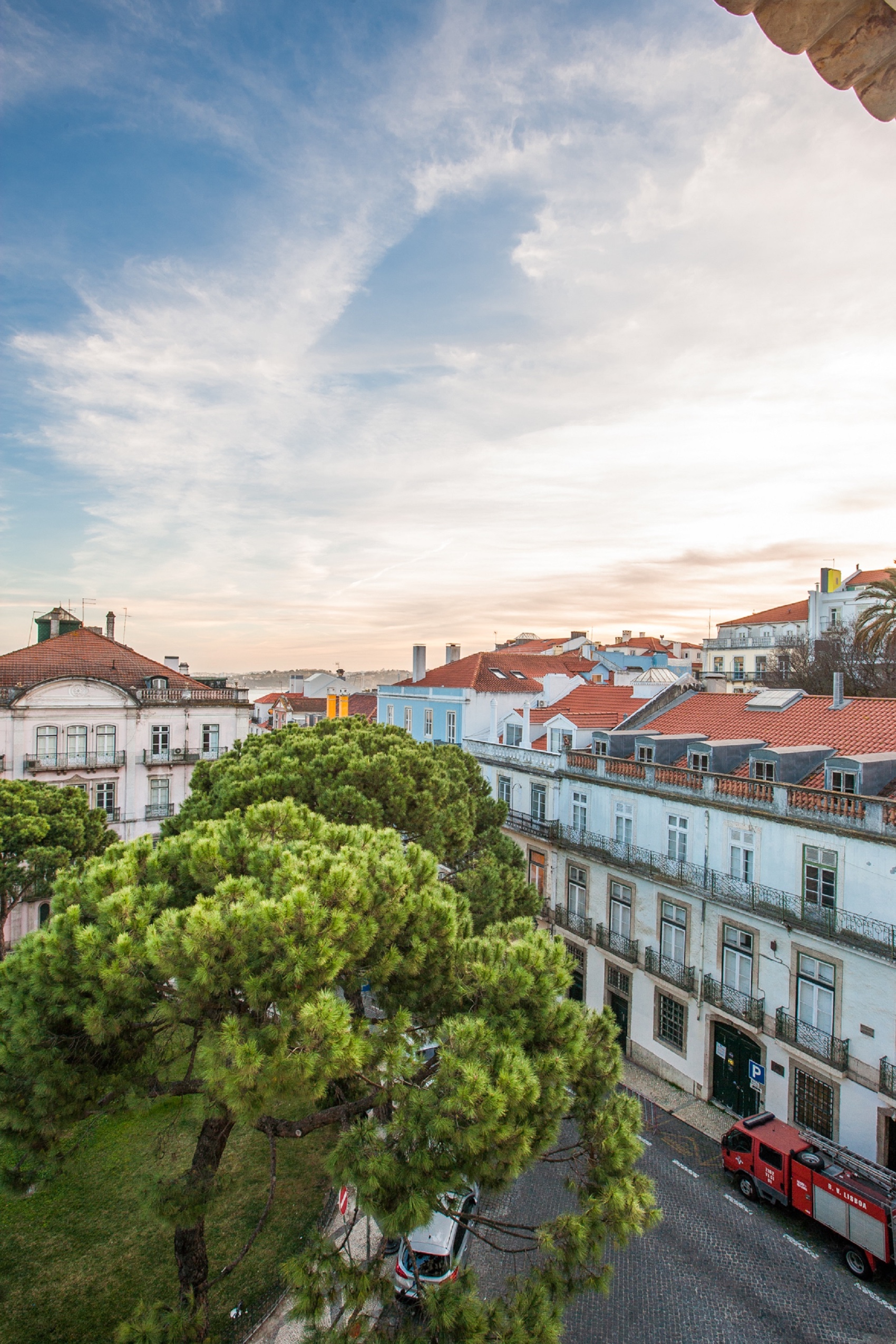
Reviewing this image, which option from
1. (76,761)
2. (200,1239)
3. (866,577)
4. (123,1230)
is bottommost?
(123,1230)

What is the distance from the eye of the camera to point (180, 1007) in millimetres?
8023

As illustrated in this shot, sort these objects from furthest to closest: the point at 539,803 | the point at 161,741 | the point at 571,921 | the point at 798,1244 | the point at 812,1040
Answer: the point at 161,741, the point at 539,803, the point at 571,921, the point at 812,1040, the point at 798,1244

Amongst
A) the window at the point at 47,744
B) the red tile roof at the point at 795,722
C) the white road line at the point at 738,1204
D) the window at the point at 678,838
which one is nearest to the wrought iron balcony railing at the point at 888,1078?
the white road line at the point at 738,1204

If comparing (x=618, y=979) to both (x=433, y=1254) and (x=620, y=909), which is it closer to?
(x=620, y=909)

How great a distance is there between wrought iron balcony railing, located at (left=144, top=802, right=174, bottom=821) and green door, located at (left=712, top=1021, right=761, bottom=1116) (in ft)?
81.1

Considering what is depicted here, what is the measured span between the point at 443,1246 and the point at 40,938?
30.9 feet

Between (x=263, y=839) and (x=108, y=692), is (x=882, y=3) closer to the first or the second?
(x=263, y=839)

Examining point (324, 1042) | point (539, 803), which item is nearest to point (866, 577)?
point (539, 803)

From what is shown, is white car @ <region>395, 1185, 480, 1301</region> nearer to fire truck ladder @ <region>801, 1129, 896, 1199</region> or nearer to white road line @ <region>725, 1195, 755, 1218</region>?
white road line @ <region>725, 1195, 755, 1218</region>

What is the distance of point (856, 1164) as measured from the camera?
13.7m

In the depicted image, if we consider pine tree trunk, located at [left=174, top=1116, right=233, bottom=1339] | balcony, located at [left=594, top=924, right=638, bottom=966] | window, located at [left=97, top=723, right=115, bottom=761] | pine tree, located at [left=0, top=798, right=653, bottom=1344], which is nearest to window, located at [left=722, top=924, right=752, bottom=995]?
balcony, located at [left=594, top=924, right=638, bottom=966]

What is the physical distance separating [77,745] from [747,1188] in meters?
28.7

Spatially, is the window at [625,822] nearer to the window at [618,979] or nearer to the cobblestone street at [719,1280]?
the window at [618,979]

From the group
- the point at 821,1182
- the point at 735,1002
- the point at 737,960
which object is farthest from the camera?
the point at 737,960
